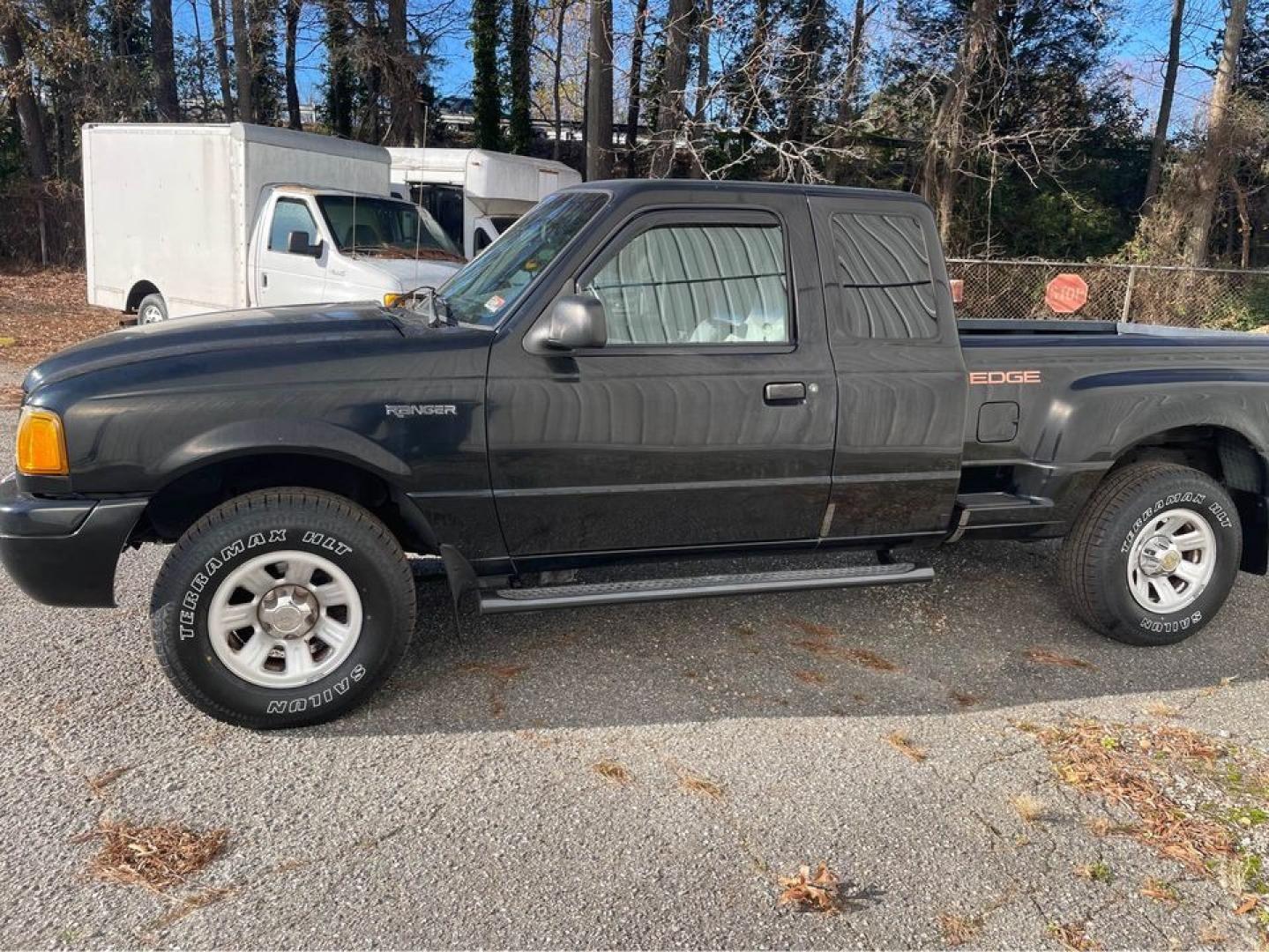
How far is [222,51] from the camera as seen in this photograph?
2733 centimetres

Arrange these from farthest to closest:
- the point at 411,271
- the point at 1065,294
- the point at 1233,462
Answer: the point at 1065,294
the point at 411,271
the point at 1233,462

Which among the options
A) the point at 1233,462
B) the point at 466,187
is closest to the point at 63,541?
the point at 1233,462

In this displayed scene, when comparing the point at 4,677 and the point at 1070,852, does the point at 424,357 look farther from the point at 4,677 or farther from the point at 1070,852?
the point at 1070,852

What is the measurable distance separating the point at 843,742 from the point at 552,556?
1267mm

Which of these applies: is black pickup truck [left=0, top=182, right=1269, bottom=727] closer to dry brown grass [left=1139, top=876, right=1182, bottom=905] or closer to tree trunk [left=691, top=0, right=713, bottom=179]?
dry brown grass [left=1139, top=876, right=1182, bottom=905]

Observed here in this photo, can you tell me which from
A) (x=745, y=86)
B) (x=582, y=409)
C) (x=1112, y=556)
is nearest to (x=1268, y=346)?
(x=1112, y=556)

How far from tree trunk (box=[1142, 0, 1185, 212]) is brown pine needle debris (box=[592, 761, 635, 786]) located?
25.3 m

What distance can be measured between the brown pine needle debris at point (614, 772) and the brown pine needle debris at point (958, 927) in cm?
106

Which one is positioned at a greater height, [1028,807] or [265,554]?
[265,554]

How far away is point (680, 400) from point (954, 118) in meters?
18.0

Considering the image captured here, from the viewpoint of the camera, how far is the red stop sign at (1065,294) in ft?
48.8

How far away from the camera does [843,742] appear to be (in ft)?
12.2

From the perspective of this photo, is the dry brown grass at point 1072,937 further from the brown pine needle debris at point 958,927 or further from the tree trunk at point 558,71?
the tree trunk at point 558,71

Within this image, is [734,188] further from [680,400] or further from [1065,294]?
[1065,294]
